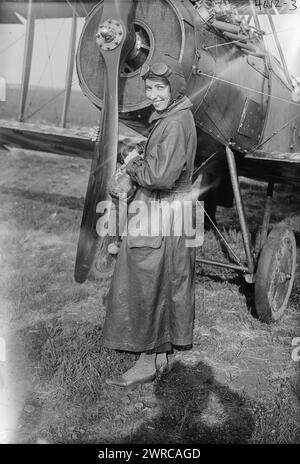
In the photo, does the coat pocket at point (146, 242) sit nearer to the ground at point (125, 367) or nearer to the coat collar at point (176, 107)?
the coat collar at point (176, 107)

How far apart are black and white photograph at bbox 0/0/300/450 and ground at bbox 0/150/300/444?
0.04 feet

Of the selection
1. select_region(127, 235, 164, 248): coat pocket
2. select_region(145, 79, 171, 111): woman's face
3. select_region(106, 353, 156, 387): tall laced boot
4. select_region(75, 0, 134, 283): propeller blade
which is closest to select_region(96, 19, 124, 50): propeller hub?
select_region(75, 0, 134, 283): propeller blade

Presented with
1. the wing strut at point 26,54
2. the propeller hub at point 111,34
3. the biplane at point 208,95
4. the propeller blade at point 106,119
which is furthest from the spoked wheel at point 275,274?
the wing strut at point 26,54

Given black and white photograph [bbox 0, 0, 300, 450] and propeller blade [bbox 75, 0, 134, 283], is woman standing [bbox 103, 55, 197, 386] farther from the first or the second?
propeller blade [bbox 75, 0, 134, 283]

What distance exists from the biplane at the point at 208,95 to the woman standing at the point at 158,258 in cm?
31

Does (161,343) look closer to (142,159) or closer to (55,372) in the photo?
(55,372)

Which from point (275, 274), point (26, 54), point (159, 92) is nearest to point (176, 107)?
point (159, 92)

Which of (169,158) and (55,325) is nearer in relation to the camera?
(169,158)

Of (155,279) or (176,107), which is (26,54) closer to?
(176,107)

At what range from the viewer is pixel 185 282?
312cm

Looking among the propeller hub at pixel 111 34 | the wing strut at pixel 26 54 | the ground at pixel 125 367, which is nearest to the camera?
the ground at pixel 125 367

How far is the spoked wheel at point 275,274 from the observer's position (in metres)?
4.18
